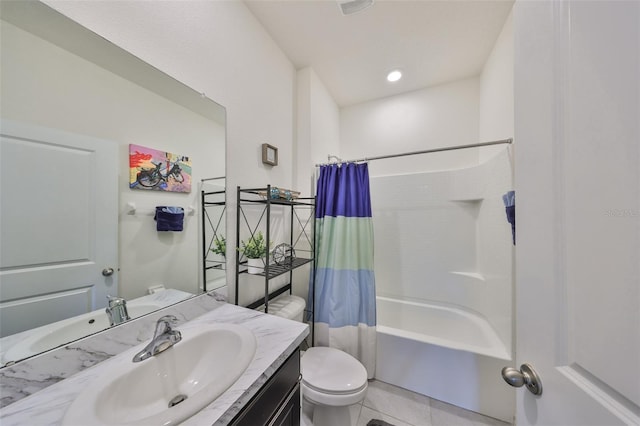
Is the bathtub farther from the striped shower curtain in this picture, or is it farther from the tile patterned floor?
the striped shower curtain

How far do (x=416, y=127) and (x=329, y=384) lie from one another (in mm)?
2372

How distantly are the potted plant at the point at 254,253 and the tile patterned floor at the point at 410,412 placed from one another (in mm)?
1134

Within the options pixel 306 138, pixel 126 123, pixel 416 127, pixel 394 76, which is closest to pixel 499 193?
pixel 416 127

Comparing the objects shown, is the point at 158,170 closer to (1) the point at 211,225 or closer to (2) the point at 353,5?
(1) the point at 211,225

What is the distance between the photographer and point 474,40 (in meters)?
1.62

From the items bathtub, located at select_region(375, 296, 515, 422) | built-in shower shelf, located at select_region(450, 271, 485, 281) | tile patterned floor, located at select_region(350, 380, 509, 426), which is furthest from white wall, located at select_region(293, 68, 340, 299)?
built-in shower shelf, located at select_region(450, 271, 485, 281)

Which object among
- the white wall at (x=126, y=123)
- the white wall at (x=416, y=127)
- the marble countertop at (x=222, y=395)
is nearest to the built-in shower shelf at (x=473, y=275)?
the white wall at (x=416, y=127)

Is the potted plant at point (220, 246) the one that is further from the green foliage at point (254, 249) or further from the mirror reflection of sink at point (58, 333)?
the mirror reflection of sink at point (58, 333)

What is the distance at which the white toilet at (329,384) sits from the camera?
1.09 m

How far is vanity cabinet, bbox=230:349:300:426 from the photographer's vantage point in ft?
1.97

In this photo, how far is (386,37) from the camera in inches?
62.0

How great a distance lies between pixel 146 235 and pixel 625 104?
4.26 ft

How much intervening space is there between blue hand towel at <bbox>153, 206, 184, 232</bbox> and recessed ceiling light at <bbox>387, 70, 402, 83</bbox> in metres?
2.10

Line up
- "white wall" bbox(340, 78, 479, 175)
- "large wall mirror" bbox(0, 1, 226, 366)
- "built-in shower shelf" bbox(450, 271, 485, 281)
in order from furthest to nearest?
"white wall" bbox(340, 78, 479, 175), "built-in shower shelf" bbox(450, 271, 485, 281), "large wall mirror" bbox(0, 1, 226, 366)
